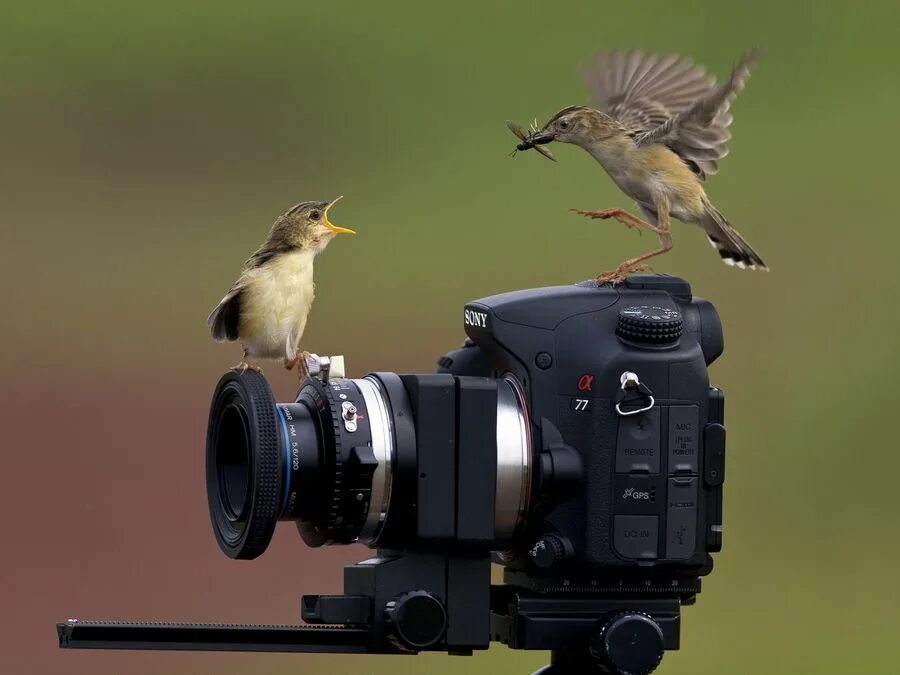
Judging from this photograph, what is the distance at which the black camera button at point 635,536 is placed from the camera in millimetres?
3916

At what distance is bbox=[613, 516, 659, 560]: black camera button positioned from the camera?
3916mm

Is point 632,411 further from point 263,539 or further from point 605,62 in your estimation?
point 605,62

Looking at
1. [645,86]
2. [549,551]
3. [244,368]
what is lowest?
[549,551]

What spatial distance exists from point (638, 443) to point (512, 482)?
0.26m

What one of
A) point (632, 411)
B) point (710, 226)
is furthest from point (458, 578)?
point (710, 226)

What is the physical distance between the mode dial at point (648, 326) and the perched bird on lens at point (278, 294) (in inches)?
27.1

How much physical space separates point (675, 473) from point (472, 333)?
1.71 ft

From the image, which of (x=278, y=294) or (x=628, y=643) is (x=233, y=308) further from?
(x=628, y=643)

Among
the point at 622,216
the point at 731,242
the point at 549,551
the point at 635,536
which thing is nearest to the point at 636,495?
the point at 635,536

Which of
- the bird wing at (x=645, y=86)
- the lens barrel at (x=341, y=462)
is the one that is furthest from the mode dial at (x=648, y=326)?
the bird wing at (x=645, y=86)

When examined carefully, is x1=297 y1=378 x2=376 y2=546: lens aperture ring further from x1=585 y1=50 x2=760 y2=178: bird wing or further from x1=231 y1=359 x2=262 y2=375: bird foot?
x1=585 y1=50 x2=760 y2=178: bird wing

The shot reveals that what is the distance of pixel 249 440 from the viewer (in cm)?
378

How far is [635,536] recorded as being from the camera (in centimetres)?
392

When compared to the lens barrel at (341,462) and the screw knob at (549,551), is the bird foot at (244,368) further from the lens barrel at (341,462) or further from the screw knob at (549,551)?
the screw knob at (549,551)
